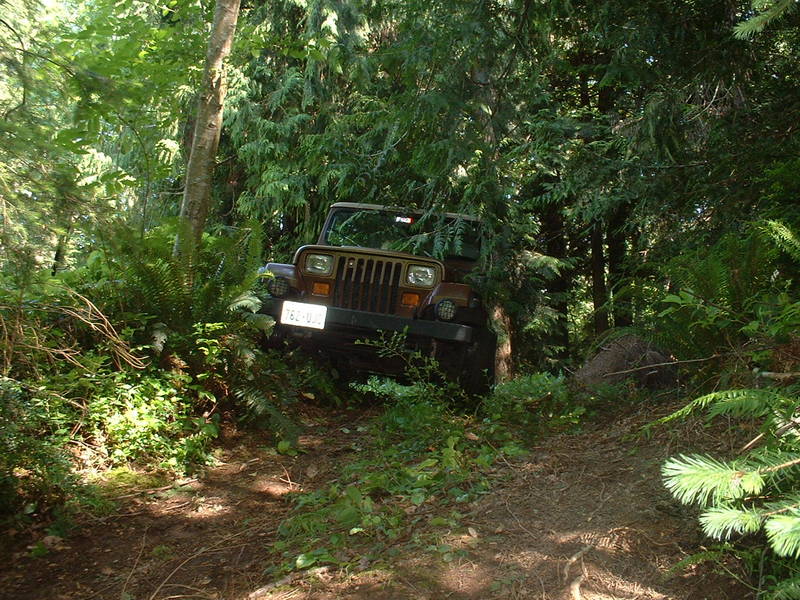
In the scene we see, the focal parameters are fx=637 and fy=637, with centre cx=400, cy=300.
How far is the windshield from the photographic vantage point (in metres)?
6.51

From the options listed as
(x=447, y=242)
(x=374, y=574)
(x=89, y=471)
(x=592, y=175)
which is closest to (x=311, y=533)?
(x=374, y=574)

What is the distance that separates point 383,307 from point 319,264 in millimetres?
740

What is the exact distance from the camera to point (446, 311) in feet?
18.2

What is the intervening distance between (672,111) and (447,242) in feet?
7.52

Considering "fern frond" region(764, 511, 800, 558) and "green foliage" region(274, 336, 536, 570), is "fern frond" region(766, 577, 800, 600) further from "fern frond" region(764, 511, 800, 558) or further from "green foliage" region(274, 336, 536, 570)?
"green foliage" region(274, 336, 536, 570)

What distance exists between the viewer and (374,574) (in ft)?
8.64

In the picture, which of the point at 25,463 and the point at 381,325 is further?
the point at 381,325

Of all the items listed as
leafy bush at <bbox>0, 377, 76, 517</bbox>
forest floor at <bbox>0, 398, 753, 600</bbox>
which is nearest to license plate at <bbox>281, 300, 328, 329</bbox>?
forest floor at <bbox>0, 398, 753, 600</bbox>

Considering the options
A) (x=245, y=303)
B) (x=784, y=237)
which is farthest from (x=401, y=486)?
(x=784, y=237)

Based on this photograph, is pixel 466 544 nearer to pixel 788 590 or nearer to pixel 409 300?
pixel 788 590

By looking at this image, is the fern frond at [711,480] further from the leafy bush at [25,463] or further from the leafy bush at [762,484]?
the leafy bush at [25,463]

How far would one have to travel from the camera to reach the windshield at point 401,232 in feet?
21.4

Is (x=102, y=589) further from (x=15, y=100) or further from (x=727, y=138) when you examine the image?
(x=727, y=138)

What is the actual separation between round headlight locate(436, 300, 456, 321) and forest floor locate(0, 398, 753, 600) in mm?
1763
